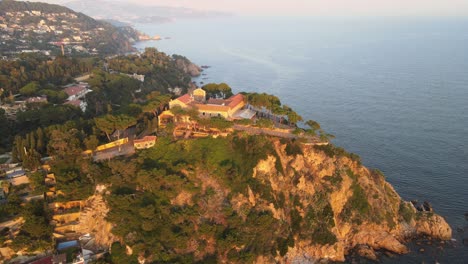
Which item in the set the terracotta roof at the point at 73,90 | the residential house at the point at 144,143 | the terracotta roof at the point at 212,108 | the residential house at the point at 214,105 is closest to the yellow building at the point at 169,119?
the residential house at the point at 214,105

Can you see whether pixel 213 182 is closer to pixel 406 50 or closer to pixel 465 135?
pixel 465 135

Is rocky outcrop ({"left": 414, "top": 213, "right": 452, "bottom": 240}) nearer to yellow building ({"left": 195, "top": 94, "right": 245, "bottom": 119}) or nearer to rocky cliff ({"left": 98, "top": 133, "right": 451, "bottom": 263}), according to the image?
rocky cliff ({"left": 98, "top": 133, "right": 451, "bottom": 263})

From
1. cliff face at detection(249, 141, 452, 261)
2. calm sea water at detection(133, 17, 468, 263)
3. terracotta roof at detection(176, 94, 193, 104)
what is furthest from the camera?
calm sea water at detection(133, 17, 468, 263)

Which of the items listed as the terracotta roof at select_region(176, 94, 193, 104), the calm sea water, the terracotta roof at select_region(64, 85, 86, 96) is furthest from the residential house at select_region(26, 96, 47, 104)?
the calm sea water

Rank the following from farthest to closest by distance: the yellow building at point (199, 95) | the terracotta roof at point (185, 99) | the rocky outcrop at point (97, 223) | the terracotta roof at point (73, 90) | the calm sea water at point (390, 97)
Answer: the terracotta roof at point (73, 90) < the yellow building at point (199, 95) < the calm sea water at point (390, 97) < the terracotta roof at point (185, 99) < the rocky outcrop at point (97, 223)

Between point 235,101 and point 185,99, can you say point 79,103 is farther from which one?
point 235,101

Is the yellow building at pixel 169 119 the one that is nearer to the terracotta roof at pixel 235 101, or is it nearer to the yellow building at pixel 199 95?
the terracotta roof at pixel 235 101

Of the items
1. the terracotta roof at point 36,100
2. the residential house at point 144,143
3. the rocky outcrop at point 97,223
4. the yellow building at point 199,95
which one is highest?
the yellow building at point 199,95
